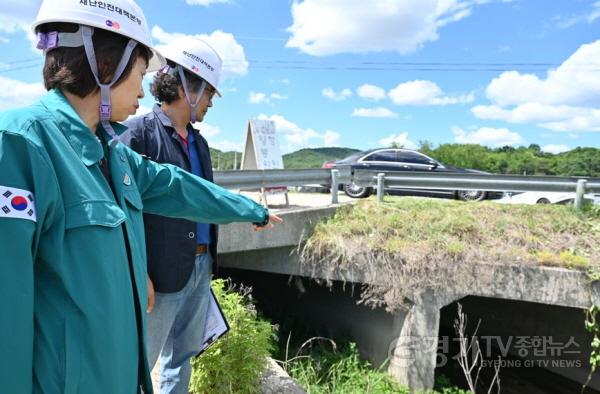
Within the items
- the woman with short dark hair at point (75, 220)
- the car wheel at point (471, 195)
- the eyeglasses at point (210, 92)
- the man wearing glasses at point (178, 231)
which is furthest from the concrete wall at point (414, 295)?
the car wheel at point (471, 195)

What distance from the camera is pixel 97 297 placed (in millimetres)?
1066

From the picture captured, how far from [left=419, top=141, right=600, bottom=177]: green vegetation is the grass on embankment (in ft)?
153

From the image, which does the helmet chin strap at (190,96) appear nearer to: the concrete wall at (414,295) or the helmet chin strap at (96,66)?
the helmet chin strap at (96,66)

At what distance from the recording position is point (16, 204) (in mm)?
917

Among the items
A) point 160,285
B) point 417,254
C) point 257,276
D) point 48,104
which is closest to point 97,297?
point 48,104

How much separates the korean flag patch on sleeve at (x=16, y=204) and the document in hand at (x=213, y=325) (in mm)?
1858

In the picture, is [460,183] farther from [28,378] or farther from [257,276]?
[28,378]

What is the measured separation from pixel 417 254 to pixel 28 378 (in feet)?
15.0

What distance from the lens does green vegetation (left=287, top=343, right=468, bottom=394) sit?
4.72m

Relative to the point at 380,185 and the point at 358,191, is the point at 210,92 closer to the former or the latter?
the point at 380,185

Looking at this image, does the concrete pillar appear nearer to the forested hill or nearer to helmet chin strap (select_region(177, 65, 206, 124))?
helmet chin strap (select_region(177, 65, 206, 124))

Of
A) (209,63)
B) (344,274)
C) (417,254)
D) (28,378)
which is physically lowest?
(344,274)

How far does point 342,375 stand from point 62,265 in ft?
16.2

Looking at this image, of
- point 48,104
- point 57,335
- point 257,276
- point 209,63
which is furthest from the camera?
point 257,276
